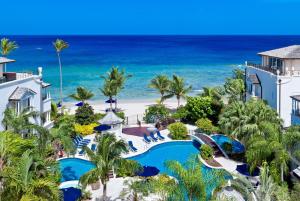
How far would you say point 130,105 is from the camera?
175 feet

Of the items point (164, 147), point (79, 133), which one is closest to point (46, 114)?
point (79, 133)

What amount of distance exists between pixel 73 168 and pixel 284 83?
17504mm

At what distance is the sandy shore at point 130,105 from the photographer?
1906 inches

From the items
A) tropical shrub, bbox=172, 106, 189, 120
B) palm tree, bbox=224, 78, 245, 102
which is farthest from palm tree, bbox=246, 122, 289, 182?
tropical shrub, bbox=172, 106, 189, 120

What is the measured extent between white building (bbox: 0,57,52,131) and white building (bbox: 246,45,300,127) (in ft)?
60.1

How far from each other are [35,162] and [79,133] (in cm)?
1857

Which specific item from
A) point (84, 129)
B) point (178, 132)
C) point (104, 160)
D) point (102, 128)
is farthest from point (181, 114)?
point (104, 160)

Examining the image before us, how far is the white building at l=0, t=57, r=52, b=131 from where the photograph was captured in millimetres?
26266

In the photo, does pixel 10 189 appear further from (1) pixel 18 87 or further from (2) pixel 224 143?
(2) pixel 224 143

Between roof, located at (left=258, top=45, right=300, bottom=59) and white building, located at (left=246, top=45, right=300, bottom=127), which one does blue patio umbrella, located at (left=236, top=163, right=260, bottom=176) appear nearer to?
white building, located at (left=246, top=45, right=300, bottom=127)

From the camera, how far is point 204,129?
118ft

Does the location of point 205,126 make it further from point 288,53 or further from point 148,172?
point 148,172

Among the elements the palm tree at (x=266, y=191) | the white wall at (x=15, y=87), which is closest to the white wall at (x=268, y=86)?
the white wall at (x=15, y=87)

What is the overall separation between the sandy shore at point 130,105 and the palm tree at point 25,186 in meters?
30.8
